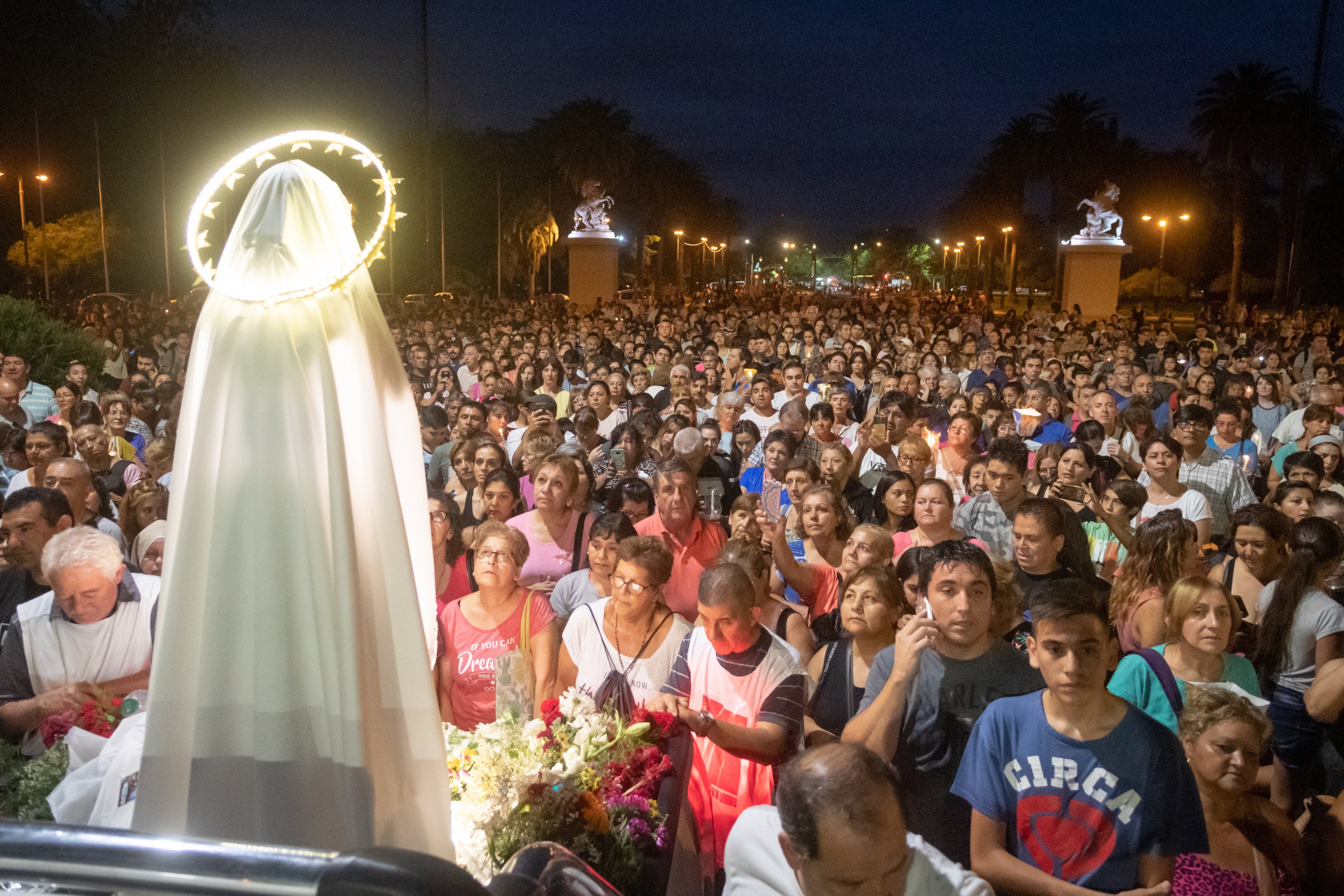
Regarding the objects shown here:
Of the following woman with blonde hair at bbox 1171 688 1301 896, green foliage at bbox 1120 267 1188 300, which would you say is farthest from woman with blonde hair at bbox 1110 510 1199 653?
green foliage at bbox 1120 267 1188 300

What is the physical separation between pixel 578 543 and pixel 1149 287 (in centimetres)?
6873

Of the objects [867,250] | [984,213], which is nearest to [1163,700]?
[984,213]

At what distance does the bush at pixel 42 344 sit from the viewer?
586 inches

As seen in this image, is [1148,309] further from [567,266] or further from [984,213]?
[567,266]

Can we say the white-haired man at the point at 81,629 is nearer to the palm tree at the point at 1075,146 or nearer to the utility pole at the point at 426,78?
the utility pole at the point at 426,78

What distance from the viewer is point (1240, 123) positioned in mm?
43812

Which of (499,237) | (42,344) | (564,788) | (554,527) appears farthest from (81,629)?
(499,237)

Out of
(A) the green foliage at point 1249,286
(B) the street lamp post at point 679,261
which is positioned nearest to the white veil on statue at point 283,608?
(B) the street lamp post at point 679,261

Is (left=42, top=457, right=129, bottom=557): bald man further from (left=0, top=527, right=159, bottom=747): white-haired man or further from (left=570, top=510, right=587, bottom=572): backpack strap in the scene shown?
(left=570, top=510, right=587, bottom=572): backpack strap

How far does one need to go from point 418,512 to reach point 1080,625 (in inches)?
83.9

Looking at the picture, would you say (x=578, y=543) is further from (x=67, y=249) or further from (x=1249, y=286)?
(x=1249, y=286)

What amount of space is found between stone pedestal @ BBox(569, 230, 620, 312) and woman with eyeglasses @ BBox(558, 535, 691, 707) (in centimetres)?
3797

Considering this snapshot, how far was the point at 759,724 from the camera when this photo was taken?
4047 millimetres

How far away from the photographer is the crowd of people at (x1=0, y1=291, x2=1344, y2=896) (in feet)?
10.8
